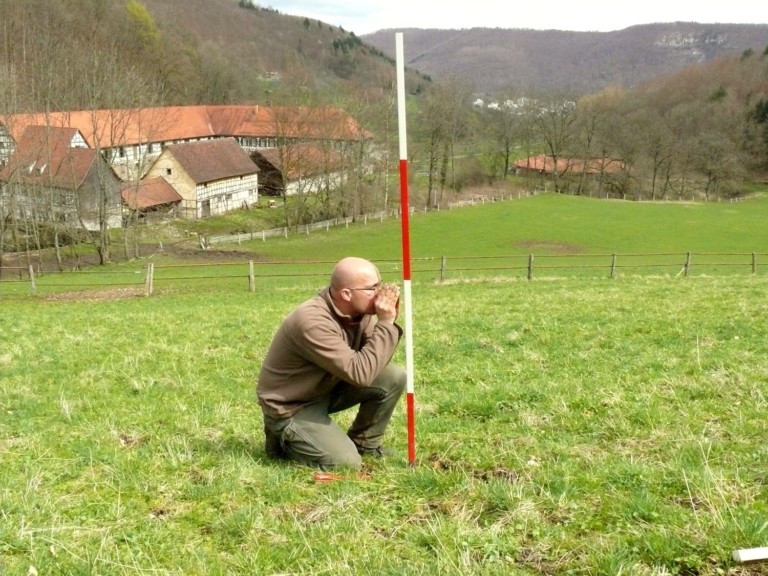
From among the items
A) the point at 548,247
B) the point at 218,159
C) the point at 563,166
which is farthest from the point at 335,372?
the point at 563,166

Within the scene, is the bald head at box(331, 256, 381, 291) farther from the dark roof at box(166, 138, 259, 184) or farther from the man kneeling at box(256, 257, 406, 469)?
the dark roof at box(166, 138, 259, 184)

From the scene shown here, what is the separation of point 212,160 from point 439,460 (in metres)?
68.8

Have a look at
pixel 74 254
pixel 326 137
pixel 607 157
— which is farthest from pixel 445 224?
pixel 607 157

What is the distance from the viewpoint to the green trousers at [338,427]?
16.0 feet

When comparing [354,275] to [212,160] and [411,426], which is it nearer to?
[411,426]

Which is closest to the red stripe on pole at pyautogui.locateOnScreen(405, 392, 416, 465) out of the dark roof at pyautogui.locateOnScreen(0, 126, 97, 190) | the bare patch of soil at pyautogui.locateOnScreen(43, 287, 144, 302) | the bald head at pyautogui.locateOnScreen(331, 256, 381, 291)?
the bald head at pyautogui.locateOnScreen(331, 256, 381, 291)

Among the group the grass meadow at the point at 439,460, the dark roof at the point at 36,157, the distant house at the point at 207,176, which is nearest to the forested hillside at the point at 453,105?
the dark roof at the point at 36,157

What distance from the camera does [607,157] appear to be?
9212 centimetres

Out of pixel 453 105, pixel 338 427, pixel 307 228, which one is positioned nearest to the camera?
pixel 338 427

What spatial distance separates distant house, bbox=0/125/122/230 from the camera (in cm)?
4097

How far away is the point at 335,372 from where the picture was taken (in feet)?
15.1

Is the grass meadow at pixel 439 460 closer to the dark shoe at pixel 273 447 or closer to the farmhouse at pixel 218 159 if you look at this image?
the dark shoe at pixel 273 447

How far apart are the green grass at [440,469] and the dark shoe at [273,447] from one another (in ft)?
0.37

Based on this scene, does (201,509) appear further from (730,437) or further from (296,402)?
(730,437)
